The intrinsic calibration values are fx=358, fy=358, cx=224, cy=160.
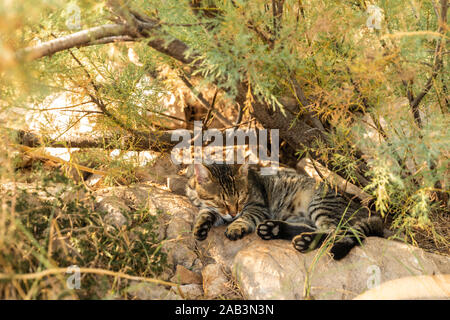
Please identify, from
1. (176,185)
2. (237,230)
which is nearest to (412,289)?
(237,230)

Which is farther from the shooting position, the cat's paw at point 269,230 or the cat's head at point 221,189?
the cat's head at point 221,189

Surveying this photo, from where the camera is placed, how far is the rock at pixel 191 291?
7.69 feet

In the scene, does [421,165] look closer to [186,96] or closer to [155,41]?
[155,41]

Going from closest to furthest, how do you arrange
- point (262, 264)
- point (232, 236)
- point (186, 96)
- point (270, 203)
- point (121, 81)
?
1. point (262, 264)
2. point (232, 236)
3. point (121, 81)
4. point (270, 203)
5. point (186, 96)

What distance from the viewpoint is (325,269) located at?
2.38 metres

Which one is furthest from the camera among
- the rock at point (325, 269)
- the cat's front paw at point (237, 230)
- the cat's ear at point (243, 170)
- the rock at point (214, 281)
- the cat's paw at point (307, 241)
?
the cat's ear at point (243, 170)

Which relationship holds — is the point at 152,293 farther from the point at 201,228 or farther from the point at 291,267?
the point at 291,267

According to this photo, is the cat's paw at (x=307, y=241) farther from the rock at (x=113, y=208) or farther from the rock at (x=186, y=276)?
the rock at (x=113, y=208)

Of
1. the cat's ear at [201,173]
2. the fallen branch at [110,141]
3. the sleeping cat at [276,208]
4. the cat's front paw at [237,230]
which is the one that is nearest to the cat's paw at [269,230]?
the sleeping cat at [276,208]

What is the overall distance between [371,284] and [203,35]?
1.94 meters

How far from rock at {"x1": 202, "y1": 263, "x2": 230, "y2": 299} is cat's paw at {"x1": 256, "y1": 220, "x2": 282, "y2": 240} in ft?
1.31

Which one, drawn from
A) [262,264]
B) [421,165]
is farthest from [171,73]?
[421,165]

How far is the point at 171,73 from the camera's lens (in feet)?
11.8

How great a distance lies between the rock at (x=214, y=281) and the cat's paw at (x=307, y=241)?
1.83 ft
